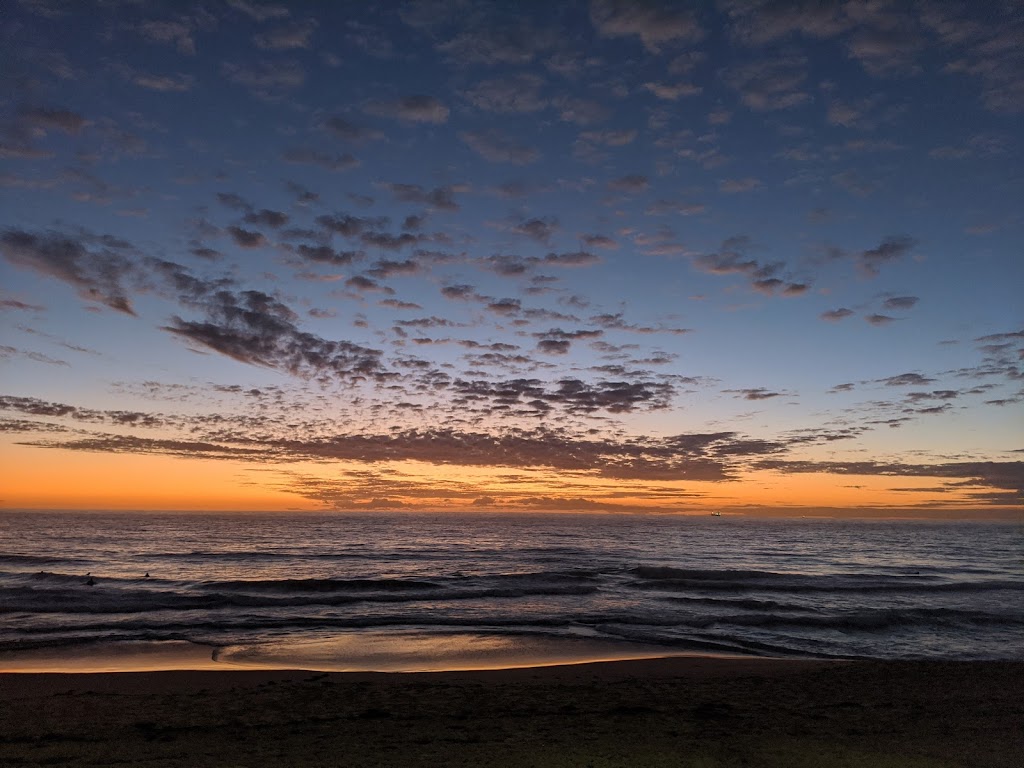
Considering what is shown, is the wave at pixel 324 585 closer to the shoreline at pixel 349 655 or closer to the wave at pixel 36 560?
the shoreline at pixel 349 655

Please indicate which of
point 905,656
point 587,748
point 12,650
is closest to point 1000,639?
point 905,656

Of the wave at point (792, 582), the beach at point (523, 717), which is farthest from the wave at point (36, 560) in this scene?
the wave at point (792, 582)

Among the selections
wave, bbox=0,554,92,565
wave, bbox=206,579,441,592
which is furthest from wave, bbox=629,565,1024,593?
wave, bbox=0,554,92,565

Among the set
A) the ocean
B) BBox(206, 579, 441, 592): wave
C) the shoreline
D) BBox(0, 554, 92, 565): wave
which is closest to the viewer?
the shoreline

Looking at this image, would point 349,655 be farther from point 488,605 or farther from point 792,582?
point 792,582

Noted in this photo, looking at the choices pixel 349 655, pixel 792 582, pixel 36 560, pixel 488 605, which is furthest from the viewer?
pixel 36 560

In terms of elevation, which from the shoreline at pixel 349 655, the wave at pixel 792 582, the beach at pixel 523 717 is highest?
the beach at pixel 523 717

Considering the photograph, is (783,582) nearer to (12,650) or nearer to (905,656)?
(905,656)

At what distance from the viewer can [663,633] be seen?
23.5 meters

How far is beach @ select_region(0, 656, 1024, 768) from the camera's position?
32.1 feet

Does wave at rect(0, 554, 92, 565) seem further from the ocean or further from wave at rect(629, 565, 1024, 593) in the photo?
wave at rect(629, 565, 1024, 593)

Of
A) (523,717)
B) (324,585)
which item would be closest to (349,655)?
(523,717)

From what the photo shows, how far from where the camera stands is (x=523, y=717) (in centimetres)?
1202

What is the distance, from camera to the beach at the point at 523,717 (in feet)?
32.1
